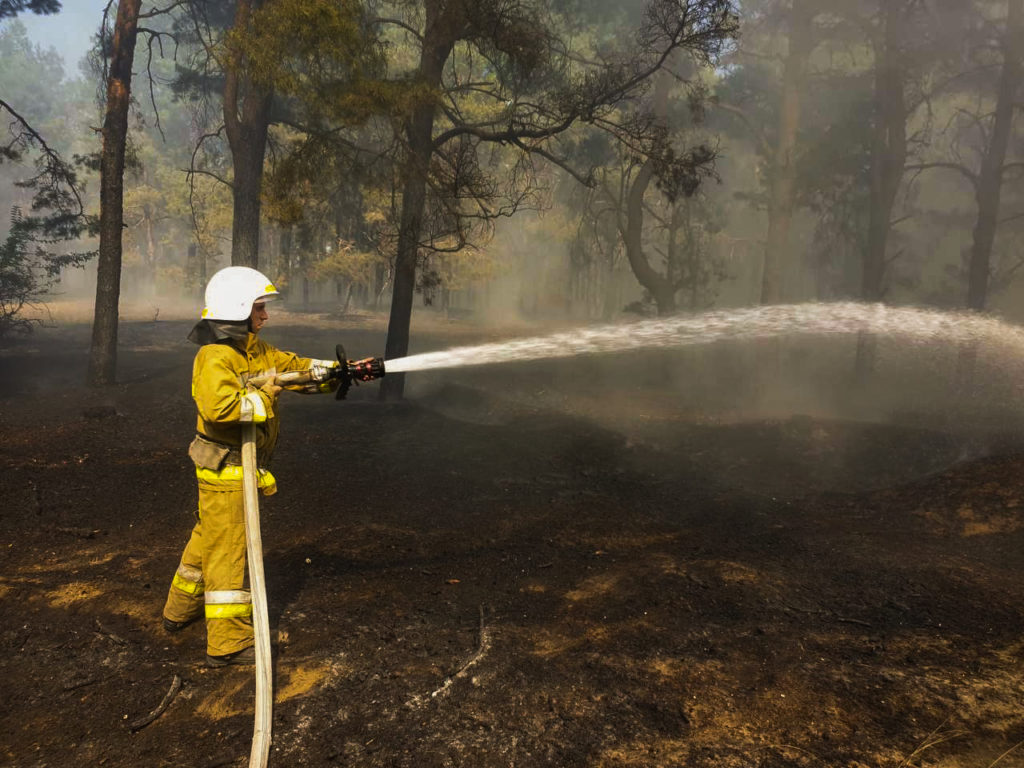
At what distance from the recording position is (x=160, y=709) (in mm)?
3414

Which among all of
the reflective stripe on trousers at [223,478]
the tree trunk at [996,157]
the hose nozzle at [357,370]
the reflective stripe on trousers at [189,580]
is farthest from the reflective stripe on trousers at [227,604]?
the tree trunk at [996,157]

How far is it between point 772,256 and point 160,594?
55.0 feet

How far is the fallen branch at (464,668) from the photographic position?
354cm

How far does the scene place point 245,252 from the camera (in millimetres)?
13930

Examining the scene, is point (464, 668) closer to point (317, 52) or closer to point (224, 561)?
point (224, 561)

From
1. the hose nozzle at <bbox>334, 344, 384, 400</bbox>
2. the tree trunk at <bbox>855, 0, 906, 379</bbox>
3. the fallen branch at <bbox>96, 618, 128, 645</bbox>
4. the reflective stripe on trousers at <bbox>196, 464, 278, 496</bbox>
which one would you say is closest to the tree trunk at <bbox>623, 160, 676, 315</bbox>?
the tree trunk at <bbox>855, 0, 906, 379</bbox>

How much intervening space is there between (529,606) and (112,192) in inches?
452

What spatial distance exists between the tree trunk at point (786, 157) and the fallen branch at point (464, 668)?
1566cm

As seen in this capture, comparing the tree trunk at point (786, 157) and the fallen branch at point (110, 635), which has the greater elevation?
the tree trunk at point (786, 157)

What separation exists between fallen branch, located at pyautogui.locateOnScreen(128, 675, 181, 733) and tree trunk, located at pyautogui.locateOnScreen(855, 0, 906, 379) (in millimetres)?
18655

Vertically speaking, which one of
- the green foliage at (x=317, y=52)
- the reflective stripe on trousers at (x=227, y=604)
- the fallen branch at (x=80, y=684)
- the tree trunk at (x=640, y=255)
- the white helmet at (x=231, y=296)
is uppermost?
the green foliage at (x=317, y=52)

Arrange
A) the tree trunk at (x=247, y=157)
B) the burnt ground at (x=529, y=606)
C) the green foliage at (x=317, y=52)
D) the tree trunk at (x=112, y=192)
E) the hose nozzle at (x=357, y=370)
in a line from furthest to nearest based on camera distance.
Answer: the tree trunk at (x=247, y=157), the tree trunk at (x=112, y=192), the green foliage at (x=317, y=52), the hose nozzle at (x=357, y=370), the burnt ground at (x=529, y=606)

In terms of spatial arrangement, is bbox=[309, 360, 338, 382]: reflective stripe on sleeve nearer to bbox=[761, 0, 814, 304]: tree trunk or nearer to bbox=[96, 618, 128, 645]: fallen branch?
bbox=[96, 618, 128, 645]: fallen branch

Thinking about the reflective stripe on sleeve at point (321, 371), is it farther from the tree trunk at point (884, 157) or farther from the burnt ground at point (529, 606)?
the tree trunk at point (884, 157)
